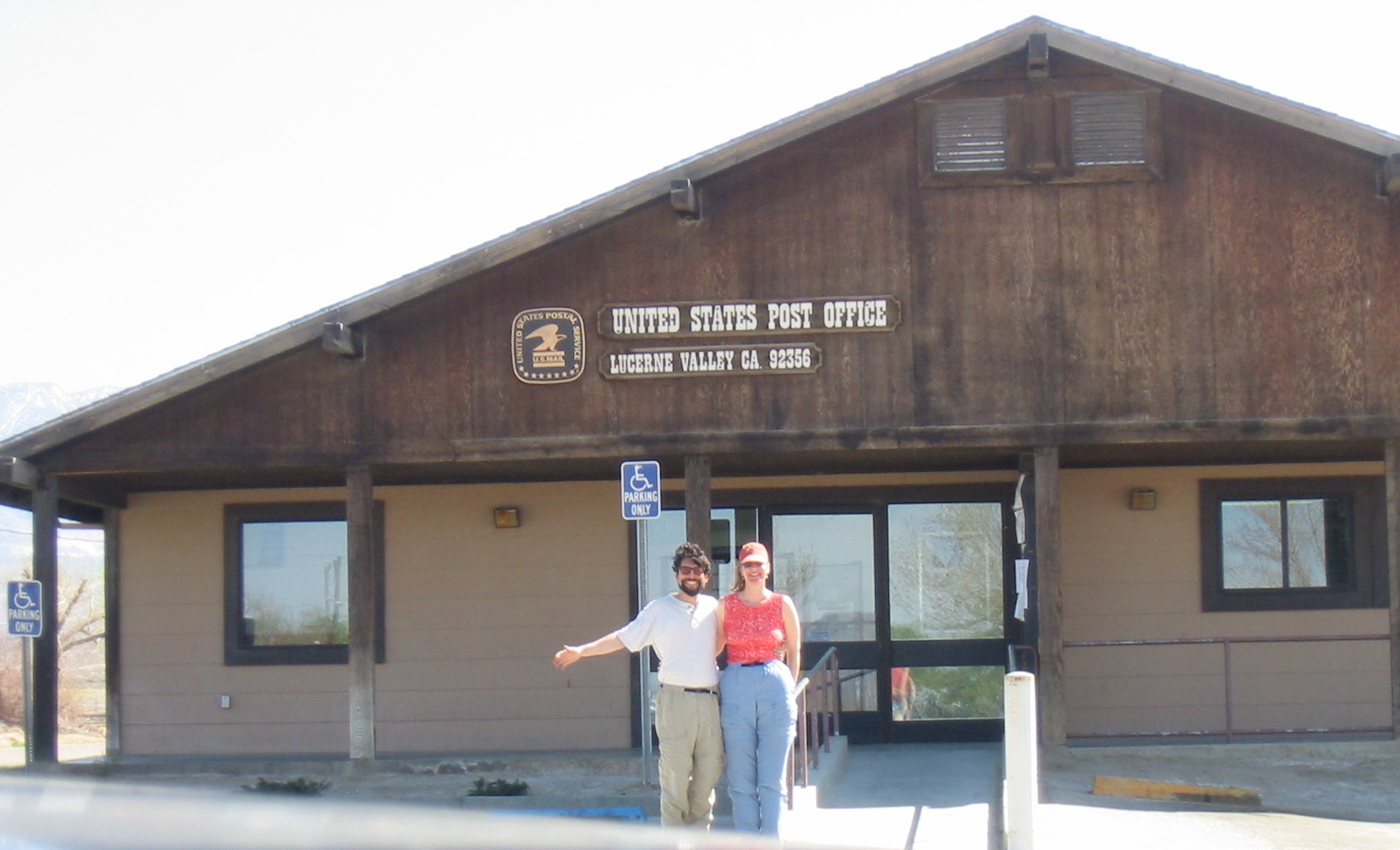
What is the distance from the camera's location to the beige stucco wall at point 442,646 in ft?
46.5

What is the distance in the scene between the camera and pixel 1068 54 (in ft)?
38.8

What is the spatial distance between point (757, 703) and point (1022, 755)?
1.34 meters

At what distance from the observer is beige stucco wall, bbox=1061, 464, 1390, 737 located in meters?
13.9

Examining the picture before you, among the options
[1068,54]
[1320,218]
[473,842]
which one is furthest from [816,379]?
[473,842]

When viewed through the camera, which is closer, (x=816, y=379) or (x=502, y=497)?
(x=816, y=379)

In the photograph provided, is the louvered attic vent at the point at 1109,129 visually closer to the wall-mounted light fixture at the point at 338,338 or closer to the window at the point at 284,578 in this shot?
the wall-mounted light fixture at the point at 338,338

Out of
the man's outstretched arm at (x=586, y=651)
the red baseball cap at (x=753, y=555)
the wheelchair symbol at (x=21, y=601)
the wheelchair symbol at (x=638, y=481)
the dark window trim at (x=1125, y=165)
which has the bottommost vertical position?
the man's outstretched arm at (x=586, y=651)

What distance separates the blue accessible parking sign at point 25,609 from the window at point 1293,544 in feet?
31.4

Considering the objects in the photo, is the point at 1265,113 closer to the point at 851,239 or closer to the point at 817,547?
the point at 851,239

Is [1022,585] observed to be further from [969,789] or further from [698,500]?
[698,500]

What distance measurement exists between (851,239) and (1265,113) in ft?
9.88

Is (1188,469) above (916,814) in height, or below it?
above

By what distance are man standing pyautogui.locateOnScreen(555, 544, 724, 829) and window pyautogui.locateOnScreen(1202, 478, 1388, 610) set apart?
7.32 metres

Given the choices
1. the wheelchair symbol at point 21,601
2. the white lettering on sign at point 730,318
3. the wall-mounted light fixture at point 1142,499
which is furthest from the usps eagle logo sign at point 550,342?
the wall-mounted light fixture at point 1142,499
